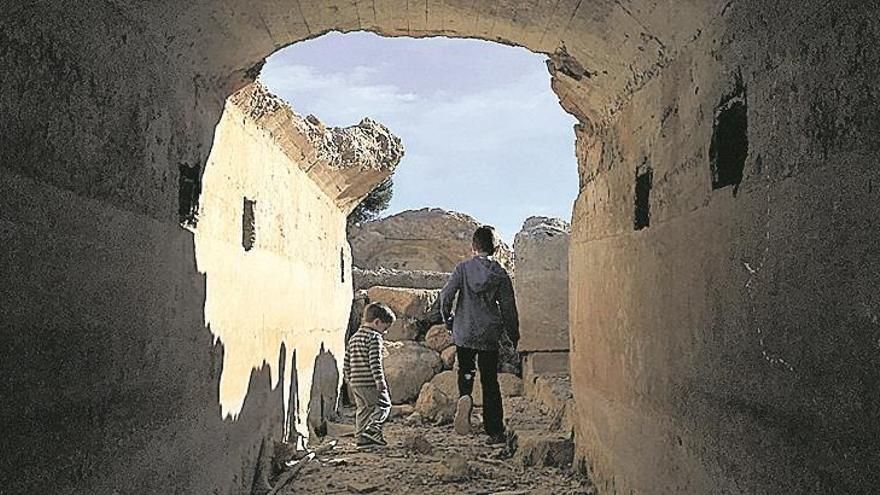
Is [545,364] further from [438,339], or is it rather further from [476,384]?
[438,339]

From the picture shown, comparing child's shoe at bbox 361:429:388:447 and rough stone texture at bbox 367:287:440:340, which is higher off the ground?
rough stone texture at bbox 367:287:440:340

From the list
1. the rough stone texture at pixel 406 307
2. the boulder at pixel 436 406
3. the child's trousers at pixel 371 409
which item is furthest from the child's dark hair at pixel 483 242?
the rough stone texture at pixel 406 307

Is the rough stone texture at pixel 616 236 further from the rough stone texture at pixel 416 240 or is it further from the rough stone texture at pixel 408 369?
the rough stone texture at pixel 416 240

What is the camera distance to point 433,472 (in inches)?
215

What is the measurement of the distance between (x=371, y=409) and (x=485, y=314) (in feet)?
3.79

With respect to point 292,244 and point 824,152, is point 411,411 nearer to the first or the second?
point 292,244

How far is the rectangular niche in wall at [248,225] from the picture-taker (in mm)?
4691

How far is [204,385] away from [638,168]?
2193mm

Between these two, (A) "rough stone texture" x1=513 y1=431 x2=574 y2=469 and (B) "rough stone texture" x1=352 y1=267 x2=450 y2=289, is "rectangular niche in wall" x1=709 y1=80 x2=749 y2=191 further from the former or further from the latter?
(B) "rough stone texture" x1=352 y1=267 x2=450 y2=289

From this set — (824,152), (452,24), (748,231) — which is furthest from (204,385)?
(824,152)

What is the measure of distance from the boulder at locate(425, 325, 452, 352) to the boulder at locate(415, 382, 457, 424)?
1.71 metres

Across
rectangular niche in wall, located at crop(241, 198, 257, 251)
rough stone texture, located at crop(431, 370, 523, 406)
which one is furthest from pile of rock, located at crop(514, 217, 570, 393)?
rectangular niche in wall, located at crop(241, 198, 257, 251)

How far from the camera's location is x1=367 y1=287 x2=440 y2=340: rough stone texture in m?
10.3

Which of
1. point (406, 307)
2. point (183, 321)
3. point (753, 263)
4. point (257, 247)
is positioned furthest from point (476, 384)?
point (753, 263)
